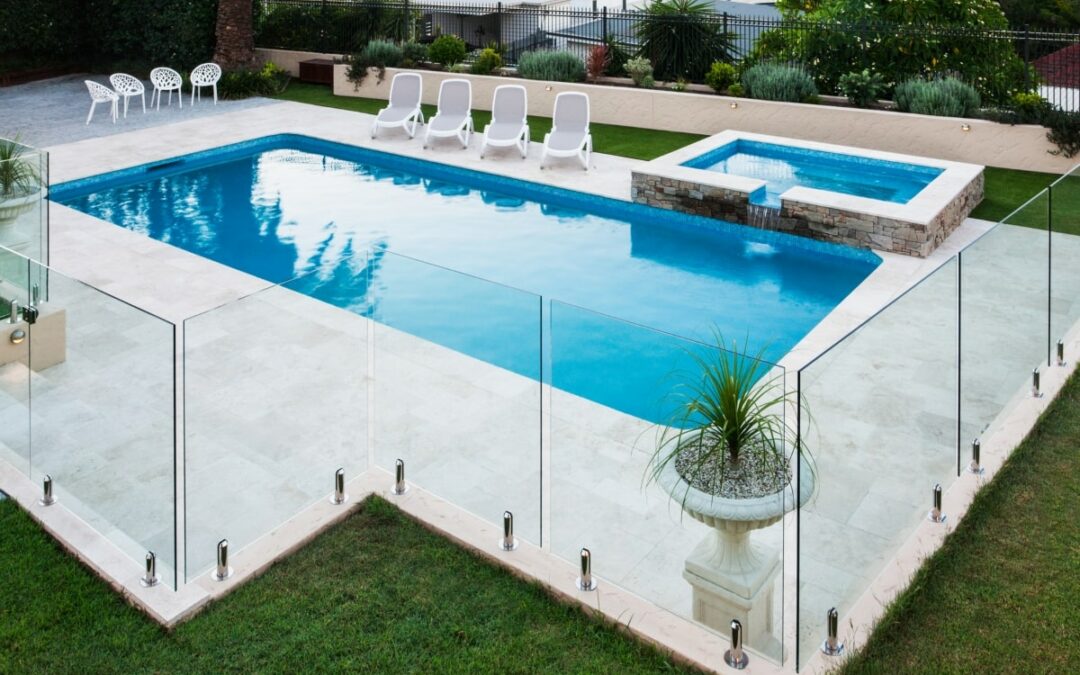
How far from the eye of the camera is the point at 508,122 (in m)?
15.5

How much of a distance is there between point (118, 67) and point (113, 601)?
819 inches

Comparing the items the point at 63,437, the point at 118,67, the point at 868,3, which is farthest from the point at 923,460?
the point at 118,67

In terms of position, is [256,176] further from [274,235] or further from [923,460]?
[923,460]

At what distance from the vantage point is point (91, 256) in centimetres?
1086

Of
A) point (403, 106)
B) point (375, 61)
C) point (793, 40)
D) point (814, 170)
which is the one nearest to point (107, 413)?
point (814, 170)

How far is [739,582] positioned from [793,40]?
1406 centimetres

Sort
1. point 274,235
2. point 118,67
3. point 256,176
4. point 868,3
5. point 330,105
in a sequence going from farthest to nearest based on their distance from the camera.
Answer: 1. point 118,67
2. point 330,105
3. point 868,3
4. point 256,176
5. point 274,235

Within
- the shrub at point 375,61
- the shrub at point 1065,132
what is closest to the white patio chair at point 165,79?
the shrub at point 375,61

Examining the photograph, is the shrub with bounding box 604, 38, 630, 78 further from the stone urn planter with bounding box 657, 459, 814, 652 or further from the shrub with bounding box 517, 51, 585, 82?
the stone urn planter with bounding box 657, 459, 814, 652

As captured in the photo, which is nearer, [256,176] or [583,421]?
[583,421]

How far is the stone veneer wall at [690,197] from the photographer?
11.9 m

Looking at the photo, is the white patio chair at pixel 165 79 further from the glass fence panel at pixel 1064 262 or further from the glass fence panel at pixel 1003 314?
the glass fence panel at pixel 1003 314

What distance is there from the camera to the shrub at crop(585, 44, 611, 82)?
59.0 feet

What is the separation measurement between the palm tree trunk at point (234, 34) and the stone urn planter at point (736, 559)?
18.4 metres
